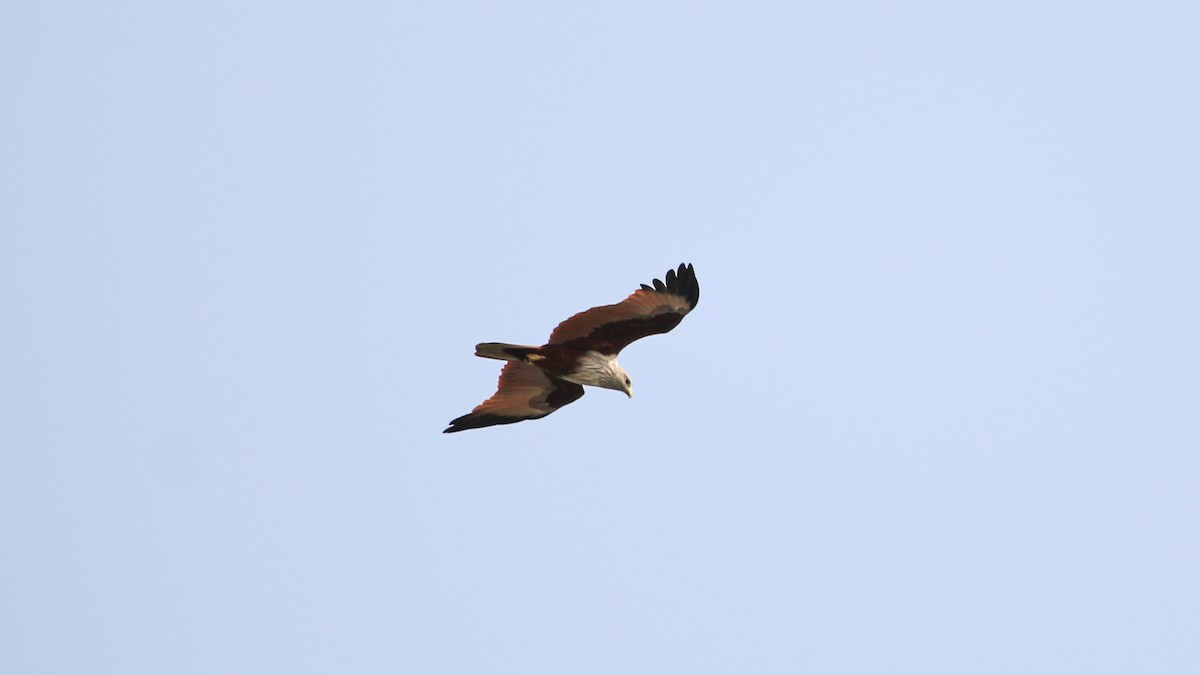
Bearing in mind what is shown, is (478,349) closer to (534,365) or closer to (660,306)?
(534,365)

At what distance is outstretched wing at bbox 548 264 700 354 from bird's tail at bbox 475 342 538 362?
412 mm

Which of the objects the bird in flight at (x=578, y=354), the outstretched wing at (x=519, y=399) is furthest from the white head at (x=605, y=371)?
the outstretched wing at (x=519, y=399)

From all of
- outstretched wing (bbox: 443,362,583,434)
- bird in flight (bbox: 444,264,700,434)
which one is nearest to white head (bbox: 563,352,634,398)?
Result: bird in flight (bbox: 444,264,700,434)

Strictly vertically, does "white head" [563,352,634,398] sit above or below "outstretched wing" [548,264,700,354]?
below

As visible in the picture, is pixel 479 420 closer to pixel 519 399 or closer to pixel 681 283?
pixel 519 399

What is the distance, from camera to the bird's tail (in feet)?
50.8

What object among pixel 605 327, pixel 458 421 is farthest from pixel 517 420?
pixel 605 327

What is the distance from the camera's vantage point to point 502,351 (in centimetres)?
1563

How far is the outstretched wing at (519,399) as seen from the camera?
55.0ft

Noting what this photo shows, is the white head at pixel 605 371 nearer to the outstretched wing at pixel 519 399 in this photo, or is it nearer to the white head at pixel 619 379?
the white head at pixel 619 379

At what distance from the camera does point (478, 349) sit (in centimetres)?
1558

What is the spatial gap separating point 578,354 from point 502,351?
954mm

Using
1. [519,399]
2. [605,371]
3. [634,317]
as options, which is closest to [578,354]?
[605,371]

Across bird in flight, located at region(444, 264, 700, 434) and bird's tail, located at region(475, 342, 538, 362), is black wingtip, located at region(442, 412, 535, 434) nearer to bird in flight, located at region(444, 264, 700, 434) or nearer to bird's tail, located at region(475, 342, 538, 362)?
bird in flight, located at region(444, 264, 700, 434)
